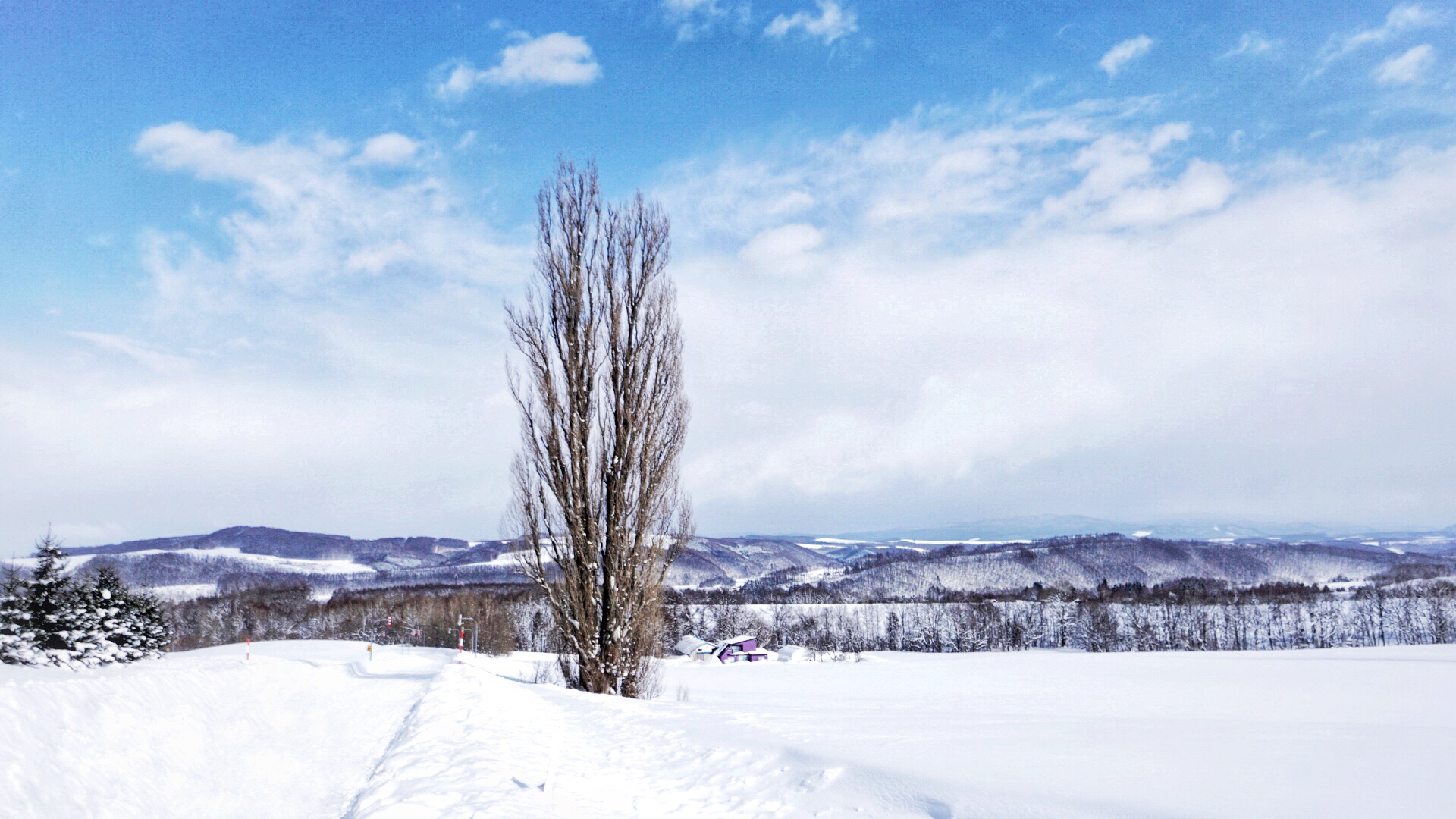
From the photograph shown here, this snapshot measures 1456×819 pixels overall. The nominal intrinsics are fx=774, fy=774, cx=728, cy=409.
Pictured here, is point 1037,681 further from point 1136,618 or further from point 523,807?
point 1136,618

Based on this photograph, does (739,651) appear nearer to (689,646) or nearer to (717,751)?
(689,646)

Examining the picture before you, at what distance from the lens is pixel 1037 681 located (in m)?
26.1

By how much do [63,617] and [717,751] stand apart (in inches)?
1239

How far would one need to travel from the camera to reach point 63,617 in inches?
1096

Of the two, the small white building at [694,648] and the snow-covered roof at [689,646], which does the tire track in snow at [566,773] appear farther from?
the snow-covered roof at [689,646]

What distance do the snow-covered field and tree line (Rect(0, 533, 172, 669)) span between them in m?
6.92

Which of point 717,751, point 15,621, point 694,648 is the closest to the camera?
point 717,751

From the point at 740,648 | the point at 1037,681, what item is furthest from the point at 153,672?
the point at 740,648

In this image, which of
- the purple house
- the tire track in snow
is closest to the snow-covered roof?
the purple house

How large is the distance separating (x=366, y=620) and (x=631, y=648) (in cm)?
10132

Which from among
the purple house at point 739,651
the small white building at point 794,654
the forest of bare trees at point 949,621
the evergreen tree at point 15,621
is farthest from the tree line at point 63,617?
the forest of bare trees at point 949,621

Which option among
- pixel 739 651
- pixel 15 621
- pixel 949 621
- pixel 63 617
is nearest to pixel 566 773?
pixel 15 621

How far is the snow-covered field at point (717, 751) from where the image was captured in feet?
16.5

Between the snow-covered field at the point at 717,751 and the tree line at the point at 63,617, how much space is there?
6.92 m
